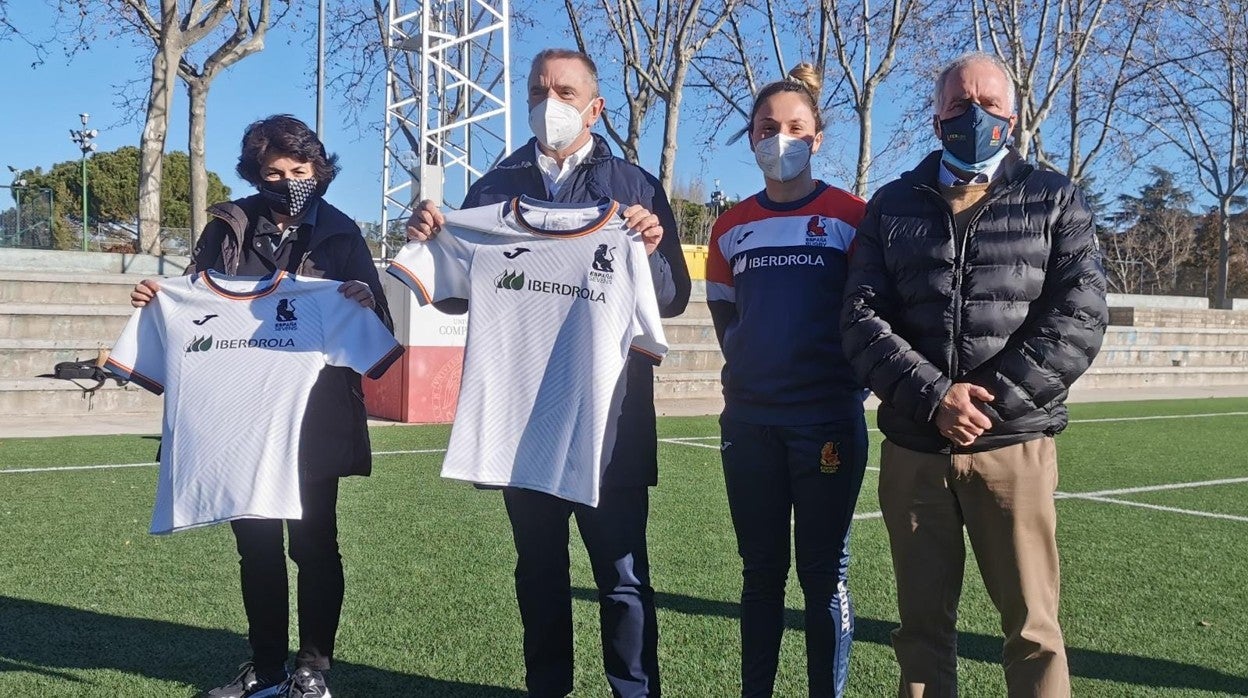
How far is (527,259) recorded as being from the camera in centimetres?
340

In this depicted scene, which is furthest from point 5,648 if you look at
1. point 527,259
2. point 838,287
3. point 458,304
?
point 838,287

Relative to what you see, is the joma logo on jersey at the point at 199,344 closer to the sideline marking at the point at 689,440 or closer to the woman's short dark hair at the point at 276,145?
the woman's short dark hair at the point at 276,145

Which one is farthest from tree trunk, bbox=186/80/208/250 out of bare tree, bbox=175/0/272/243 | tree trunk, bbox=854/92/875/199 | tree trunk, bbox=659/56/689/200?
tree trunk, bbox=854/92/875/199

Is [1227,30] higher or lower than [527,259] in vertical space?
higher

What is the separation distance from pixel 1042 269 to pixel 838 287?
0.61m

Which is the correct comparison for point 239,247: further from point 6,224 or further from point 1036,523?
point 6,224

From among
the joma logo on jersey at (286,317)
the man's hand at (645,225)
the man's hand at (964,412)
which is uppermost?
the man's hand at (645,225)

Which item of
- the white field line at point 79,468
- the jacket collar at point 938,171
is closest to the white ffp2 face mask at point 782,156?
the jacket collar at point 938,171

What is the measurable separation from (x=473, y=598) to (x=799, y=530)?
2262 millimetres

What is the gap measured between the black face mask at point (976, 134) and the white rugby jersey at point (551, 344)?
997mm

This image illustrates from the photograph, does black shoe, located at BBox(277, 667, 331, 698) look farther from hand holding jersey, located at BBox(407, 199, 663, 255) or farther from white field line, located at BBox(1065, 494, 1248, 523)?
white field line, located at BBox(1065, 494, 1248, 523)

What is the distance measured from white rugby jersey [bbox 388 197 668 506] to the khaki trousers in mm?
903

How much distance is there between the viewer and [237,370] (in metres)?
3.57

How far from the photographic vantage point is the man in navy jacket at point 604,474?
3328 millimetres
